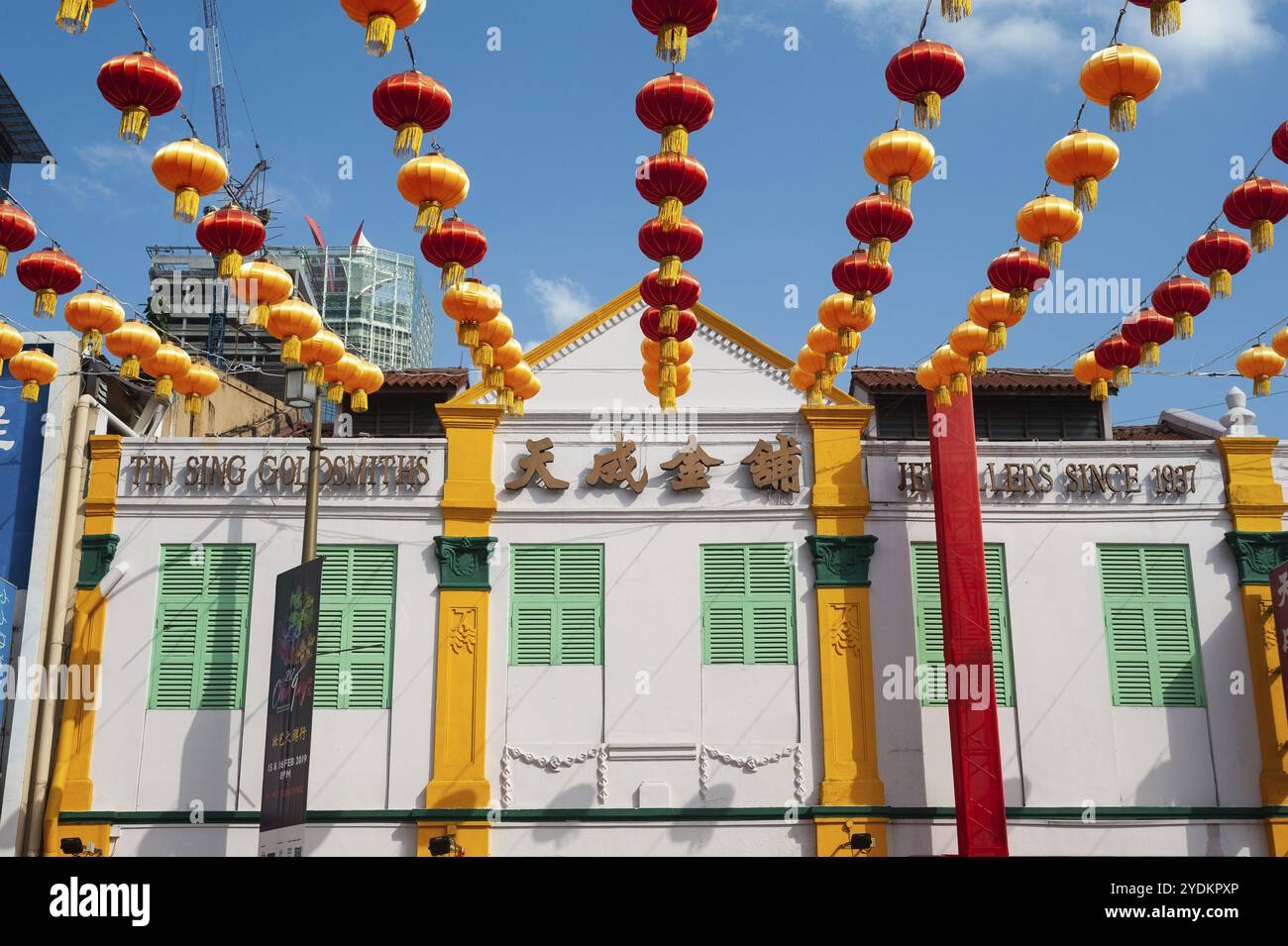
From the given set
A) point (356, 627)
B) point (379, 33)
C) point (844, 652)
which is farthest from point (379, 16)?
point (844, 652)

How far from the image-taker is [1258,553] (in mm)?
17109

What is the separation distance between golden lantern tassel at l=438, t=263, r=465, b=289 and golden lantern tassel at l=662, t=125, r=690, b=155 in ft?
9.56

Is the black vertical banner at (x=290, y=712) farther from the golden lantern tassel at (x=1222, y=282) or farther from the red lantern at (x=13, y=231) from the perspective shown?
the golden lantern tassel at (x=1222, y=282)

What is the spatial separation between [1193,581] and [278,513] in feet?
42.1

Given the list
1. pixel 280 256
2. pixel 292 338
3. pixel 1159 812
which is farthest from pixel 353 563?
pixel 280 256

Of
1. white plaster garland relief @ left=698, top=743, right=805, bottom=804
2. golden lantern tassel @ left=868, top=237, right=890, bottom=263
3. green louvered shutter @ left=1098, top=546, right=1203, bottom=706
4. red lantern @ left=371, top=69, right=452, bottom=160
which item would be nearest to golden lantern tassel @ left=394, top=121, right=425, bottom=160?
red lantern @ left=371, top=69, right=452, bottom=160

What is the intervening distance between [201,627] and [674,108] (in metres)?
10.6

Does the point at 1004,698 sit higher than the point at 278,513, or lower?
lower

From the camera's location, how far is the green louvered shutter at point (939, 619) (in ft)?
54.9

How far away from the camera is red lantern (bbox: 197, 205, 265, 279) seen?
1165 centimetres

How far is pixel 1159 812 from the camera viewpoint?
53.0 feet

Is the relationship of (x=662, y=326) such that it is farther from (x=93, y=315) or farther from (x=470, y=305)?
(x=93, y=315)
